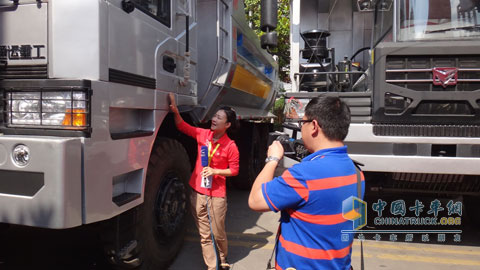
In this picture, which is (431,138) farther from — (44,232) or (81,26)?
(44,232)

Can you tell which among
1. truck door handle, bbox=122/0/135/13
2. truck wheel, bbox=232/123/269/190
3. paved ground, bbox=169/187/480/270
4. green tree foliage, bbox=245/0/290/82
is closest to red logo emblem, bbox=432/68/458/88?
paved ground, bbox=169/187/480/270

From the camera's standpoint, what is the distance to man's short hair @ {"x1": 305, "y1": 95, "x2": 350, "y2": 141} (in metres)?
1.69

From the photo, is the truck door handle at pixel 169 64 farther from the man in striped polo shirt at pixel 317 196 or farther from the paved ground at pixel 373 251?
the paved ground at pixel 373 251

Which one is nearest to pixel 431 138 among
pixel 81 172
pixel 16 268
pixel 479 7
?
pixel 479 7

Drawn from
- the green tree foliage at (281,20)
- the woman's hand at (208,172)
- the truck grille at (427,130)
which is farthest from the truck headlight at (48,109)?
the green tree foliage at (281,20)

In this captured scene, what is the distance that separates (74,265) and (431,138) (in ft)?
12.0

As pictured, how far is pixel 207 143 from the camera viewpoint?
131 inches

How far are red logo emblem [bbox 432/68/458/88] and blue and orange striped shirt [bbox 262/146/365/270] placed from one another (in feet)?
9.02

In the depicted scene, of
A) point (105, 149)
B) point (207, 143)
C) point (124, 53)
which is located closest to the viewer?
point (105, 149)

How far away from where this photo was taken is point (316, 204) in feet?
5.22

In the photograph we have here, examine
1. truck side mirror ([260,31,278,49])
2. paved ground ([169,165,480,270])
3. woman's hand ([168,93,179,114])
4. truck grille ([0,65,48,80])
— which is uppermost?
truck side mirror ([260,31,278,49])

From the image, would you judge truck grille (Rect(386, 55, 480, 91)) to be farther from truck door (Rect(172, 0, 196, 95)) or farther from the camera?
truck door (Rect(172, 0, 196, 95))

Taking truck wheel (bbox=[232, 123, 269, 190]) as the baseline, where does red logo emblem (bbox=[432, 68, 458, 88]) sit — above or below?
above

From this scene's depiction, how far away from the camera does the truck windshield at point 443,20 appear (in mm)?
3949
